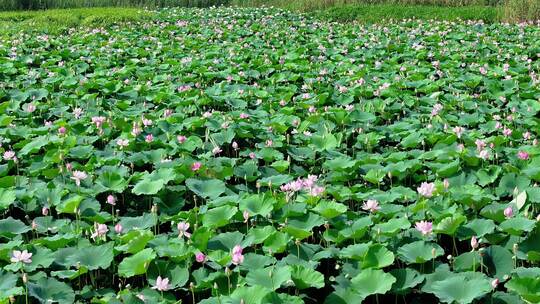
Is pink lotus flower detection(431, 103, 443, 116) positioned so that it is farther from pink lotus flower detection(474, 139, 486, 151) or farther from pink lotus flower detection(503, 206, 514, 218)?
pink lotus flower detection(503, 206, 514, 218)

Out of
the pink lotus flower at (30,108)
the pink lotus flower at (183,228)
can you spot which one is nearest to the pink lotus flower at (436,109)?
the pink lotus flower at (183,228)

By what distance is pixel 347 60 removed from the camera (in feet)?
25.4

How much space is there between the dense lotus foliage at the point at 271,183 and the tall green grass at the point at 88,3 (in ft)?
38.7

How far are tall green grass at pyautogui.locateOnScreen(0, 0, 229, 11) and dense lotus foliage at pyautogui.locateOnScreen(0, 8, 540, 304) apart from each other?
1178cm

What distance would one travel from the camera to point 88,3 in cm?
1898

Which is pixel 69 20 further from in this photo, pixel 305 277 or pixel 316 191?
pixel 305 277

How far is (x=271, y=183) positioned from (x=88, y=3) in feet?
56.1

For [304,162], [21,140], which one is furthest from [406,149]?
[21,140]

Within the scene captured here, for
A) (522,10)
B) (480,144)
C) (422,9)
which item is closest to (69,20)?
(422,9)

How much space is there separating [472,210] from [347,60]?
4.75 metres

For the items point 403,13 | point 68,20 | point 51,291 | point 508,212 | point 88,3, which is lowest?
point 51,291

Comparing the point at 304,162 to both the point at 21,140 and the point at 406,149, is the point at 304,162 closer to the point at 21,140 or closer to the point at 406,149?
the point at 406,149

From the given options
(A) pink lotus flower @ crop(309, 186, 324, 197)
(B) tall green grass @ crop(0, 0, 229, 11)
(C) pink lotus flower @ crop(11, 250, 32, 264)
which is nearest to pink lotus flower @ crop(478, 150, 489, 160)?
(A) pink lotus flower @ crop(309, 186, 324, 197)

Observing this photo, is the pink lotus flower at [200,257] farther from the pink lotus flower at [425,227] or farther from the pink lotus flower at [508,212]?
the pink lotus flower at [508,212]
